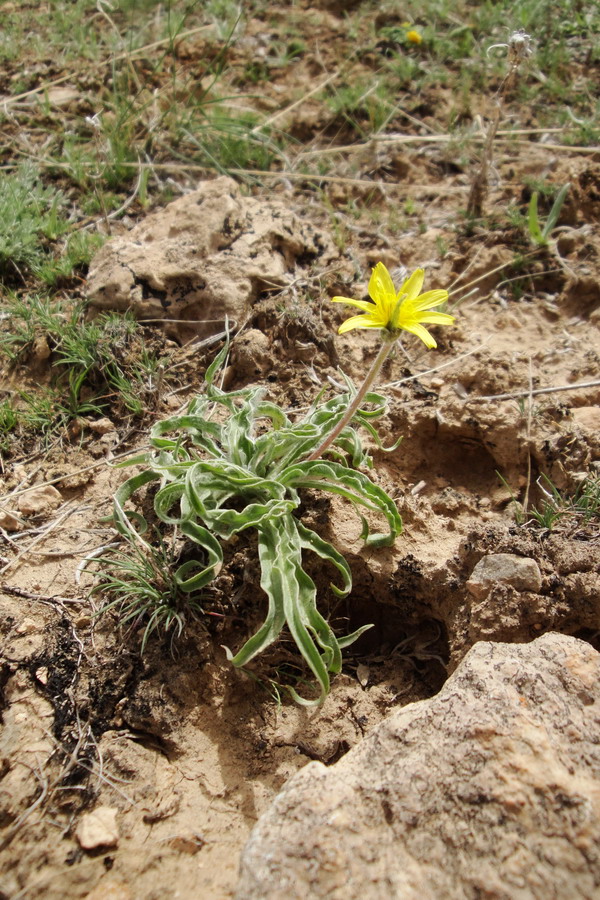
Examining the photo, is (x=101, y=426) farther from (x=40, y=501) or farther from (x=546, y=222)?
(x=546, y=222)

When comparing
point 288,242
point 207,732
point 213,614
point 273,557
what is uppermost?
point 288,242

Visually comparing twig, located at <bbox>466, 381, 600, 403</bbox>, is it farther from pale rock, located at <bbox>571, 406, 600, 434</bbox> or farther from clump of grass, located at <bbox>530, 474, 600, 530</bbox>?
clump of grass, located at <bbox>530, 474, 600, 530</bbox>

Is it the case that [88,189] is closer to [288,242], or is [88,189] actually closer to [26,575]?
[288,242]

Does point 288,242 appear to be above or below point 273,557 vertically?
above

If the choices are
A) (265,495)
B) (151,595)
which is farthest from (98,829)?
(265,495)

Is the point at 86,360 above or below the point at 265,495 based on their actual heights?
above

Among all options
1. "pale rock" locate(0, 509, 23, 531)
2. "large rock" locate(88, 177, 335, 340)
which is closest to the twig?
"large rock" locate(88, 177, 335, 340)

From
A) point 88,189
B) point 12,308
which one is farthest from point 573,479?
point 88,189
